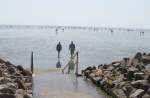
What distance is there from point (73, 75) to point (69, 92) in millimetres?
5614

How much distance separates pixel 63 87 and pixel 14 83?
307cm

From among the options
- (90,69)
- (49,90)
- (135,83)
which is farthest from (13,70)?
(135,83)

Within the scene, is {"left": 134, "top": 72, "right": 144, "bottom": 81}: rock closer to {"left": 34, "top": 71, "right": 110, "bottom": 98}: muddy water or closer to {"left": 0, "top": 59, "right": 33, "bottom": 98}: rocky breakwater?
{"left": 34, "top": 71, "right": 110, "bottom": 98}: muddy water

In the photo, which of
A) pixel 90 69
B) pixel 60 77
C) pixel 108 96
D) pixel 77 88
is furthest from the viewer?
pixel 90 69

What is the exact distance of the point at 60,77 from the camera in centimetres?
2319

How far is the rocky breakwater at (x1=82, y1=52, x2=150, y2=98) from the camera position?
57.9ft

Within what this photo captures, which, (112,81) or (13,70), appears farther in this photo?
(13,70)

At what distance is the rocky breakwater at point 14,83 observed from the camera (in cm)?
1478

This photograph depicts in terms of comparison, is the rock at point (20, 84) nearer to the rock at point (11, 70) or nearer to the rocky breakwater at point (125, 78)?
the rock at point (11, 70)

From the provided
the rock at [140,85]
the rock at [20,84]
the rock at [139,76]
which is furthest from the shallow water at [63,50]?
the rock at [140,85]

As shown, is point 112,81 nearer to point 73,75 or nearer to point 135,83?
point 135,83

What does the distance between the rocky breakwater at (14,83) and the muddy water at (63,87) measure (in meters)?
0.50

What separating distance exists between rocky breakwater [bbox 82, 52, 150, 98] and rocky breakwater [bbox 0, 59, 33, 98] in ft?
12.9

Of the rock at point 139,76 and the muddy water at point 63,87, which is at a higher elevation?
the rock at point 139,76
